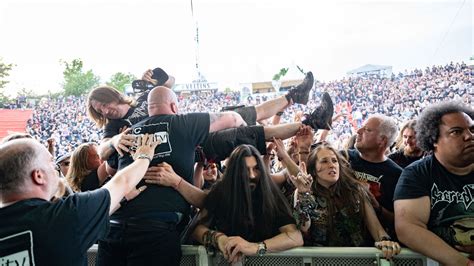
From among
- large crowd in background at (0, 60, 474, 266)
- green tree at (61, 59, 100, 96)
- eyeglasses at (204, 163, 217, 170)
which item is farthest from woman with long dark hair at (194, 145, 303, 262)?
green tree at (61, 59, 100, 96)

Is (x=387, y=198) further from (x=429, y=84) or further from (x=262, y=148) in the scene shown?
(x=429, y=84)

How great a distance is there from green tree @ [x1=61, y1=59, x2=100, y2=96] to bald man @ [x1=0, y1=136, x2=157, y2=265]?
7.04 meters

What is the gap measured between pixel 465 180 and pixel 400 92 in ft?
29.4

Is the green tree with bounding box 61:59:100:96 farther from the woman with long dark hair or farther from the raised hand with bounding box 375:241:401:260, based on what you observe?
the raised hand with bounding box 375:241:401:260

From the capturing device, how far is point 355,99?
9094 mm

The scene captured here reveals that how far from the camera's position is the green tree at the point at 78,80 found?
26.2 feet

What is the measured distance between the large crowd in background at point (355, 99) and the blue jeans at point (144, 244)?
21.2 ft

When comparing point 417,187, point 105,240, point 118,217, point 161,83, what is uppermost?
point 161,83

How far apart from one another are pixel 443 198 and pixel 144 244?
46.7 inches

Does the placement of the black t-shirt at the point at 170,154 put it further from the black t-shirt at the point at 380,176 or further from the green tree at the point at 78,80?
the green tree at the point at 78,80

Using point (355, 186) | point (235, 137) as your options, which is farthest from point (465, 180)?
point (235, 137)

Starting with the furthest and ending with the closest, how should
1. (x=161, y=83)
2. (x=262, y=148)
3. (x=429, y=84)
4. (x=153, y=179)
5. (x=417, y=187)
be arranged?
(x=429, y=84)
(x=161, y=83)
(x=262, y=148)
(x=153, y=179)
(x=417, y=187)

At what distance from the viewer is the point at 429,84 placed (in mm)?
9109

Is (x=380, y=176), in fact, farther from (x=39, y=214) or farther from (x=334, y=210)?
(x=39, y=214)
